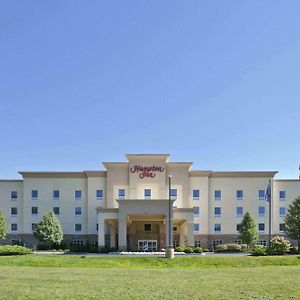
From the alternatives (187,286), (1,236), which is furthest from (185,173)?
(187,286)

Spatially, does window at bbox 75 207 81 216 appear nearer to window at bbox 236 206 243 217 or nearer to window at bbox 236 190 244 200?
window at bbox 236 206 243 217

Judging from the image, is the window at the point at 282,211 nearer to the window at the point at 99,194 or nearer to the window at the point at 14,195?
the window at the point at 99,194

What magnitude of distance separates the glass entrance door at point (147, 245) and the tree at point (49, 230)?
10.9 metres

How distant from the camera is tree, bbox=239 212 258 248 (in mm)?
57969

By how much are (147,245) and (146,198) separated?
6.36 m

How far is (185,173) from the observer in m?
61.2

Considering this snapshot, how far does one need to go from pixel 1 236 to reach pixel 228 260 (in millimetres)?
37922

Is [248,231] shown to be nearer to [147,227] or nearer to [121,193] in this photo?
[147,227]

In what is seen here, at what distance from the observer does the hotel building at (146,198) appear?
199ft

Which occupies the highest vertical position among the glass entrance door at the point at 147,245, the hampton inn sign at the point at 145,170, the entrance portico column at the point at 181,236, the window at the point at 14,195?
the hampton inn sign at the point at 145,170

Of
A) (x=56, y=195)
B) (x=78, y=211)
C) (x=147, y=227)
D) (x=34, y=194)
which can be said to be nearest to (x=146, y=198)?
(x=147, y=227)

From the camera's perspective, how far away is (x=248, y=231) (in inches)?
2282

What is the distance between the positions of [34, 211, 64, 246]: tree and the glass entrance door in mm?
10904

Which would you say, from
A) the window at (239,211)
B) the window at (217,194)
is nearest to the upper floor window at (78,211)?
the window at (217,194)
